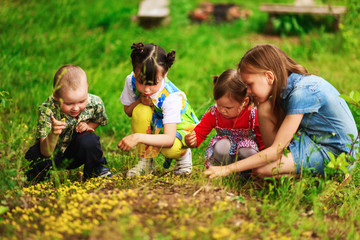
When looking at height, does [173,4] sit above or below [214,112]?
above

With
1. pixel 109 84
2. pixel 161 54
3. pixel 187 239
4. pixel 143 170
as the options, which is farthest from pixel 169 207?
pixel 109 84

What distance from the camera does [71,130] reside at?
10.6 ft

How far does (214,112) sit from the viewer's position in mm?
3266

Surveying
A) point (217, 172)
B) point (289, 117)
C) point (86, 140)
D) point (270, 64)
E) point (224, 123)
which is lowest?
point (217, 172)

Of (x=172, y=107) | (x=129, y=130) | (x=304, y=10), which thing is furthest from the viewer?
(x=304, y=10)

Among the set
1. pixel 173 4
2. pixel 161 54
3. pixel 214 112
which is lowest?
pixel 214 112

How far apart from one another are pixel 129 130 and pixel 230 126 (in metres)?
1.42

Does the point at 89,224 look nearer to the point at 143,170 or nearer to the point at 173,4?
the point at 143,170

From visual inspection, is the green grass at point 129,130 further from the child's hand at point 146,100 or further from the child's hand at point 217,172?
the child's hand at point 146,100

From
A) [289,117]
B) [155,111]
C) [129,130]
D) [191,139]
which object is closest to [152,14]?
[129,130]

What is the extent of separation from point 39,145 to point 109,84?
1968 mm

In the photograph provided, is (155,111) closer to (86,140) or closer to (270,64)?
(86,140)

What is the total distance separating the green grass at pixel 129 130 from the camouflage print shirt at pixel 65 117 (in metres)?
0.16

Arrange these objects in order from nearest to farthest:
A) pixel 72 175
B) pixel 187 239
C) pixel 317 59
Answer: pixel 187 239
pixel 72 175
pixel 317 59
